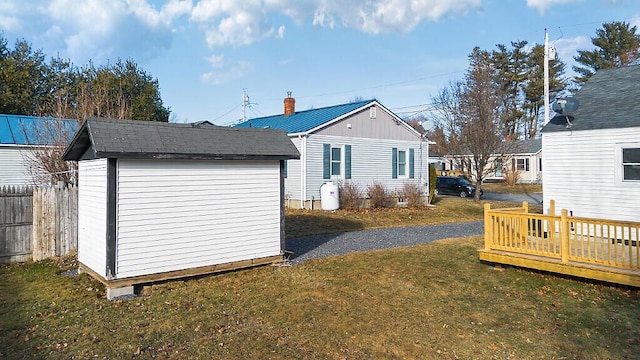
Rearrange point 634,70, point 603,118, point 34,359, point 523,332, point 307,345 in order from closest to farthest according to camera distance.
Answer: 1. point 34,359
2. point 307,345
3. point 523,332
4. point 603,118
5. point 634,70

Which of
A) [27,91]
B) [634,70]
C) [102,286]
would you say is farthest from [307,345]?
[27,91]

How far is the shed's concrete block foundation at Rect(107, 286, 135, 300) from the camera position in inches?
290

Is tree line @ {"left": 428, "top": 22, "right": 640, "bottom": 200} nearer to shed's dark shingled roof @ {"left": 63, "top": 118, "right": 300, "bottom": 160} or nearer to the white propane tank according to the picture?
the white propane tank

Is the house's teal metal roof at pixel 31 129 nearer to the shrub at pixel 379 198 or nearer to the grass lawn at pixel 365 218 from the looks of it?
the grass lawn at pixel 365 218

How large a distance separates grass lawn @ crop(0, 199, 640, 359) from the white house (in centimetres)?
41

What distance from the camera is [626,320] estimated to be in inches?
257

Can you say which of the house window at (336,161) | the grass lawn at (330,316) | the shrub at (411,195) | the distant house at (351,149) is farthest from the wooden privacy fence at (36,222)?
the shrub at (411,195)

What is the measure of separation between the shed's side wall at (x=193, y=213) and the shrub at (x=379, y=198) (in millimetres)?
11103

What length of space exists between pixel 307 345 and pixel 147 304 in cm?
303

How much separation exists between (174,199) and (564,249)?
729cm

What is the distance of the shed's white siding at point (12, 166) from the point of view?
19.7 metres

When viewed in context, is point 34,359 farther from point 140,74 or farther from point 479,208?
point 140,74

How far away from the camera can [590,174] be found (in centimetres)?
1184

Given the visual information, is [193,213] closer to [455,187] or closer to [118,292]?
[118,292]
